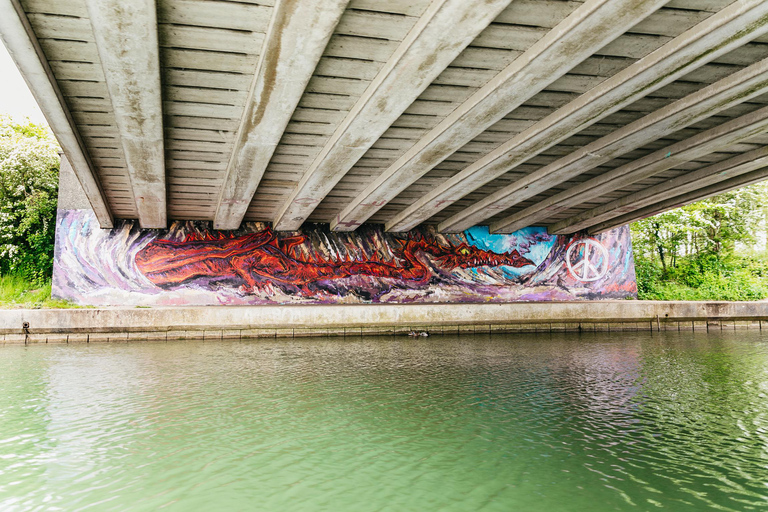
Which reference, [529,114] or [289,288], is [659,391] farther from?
[289,288]

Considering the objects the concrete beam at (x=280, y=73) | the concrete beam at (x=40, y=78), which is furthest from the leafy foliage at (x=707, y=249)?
the concrete beam at (x=40, y=78)

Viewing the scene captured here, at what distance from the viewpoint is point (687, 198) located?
626 inches

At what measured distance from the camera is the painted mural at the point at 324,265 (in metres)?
16.3

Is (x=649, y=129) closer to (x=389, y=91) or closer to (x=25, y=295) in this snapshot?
(x=389, y=91)

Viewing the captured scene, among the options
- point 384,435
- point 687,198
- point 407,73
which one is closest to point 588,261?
point 687,198

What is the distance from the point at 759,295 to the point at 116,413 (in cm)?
2247

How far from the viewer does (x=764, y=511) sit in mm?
3449

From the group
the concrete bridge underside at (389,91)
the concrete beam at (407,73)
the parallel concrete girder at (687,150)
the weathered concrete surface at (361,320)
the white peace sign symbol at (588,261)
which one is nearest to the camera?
the concrete beam at (407,73)

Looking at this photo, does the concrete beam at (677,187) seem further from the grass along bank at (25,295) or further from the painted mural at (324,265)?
the grass along bank at (25,295)

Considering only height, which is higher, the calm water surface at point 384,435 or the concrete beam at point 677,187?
the concrete beam at point 677,187

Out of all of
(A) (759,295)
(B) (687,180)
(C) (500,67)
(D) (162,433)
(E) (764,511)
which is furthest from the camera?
(A) (759,295)

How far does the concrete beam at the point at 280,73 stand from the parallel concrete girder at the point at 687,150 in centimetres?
811

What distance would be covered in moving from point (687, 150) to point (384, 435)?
30.8 ft

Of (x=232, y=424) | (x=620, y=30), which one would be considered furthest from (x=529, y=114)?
(x=232, y=424)
